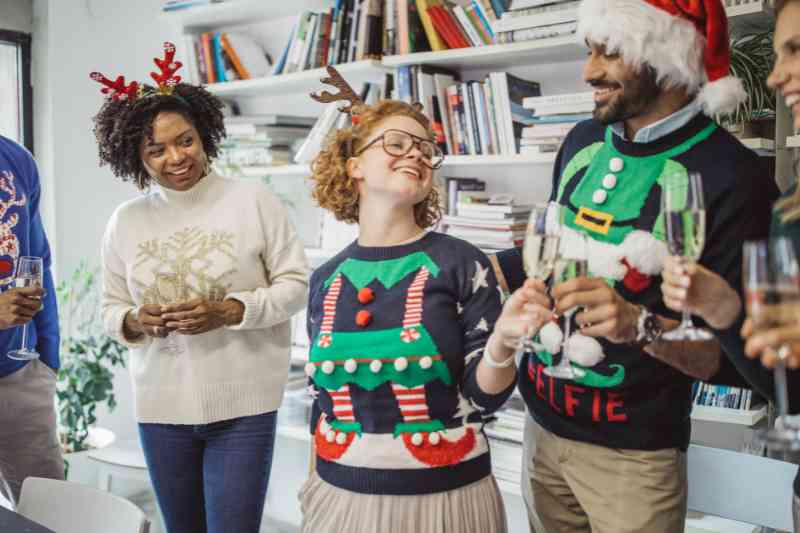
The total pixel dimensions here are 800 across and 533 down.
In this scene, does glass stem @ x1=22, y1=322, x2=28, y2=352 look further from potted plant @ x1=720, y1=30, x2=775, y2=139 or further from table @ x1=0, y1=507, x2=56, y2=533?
potted plant @ x1=720, y1=30, x2=775, y2=139

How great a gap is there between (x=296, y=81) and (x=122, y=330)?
1.65 m

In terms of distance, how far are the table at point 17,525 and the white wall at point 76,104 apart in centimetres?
240

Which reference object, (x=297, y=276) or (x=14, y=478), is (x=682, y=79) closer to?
(x=297, y=276)

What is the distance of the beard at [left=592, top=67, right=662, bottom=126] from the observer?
152cm

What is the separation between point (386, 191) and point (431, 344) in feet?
1.02

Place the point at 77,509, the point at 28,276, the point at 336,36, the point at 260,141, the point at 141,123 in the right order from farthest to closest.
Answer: the point at 260,141 < the point at 336,36 < the point at 141,123 < the point at 28,276 < the point at 77,509

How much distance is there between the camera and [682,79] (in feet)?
4.99

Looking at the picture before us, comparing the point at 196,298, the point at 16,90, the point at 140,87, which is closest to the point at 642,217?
the point at 196,298

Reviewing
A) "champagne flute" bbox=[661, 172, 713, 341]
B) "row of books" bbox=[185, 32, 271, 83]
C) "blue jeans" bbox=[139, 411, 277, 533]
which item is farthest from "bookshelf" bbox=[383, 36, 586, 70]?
"champagne flute" bbox=[661, 172, 713, 341]

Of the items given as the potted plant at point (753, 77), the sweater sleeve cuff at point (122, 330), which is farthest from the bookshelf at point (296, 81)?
the sweater sleeve cuff at point (122, 330)

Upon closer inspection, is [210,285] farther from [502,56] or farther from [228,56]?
[228,56]

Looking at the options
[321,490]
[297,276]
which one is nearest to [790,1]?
Result: [321,490]

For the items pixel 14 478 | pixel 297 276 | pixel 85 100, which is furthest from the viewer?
pixel 85 100

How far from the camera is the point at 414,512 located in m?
1.47
